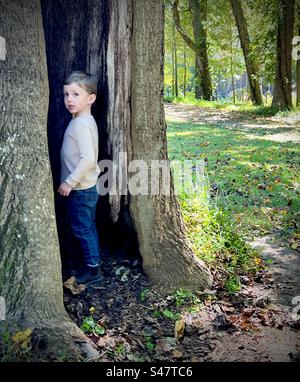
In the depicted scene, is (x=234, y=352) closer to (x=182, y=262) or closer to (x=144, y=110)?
(x=182, y=262)

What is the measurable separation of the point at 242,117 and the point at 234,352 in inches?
624

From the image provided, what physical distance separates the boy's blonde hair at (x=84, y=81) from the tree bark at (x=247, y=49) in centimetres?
1783

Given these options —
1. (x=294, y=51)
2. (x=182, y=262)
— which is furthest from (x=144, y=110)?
(x=294, y=51)

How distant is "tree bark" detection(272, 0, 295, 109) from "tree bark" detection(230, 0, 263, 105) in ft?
8.07

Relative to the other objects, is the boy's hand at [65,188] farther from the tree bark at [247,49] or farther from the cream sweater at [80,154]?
the tree bark at [247,49]

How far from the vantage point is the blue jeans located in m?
3.65

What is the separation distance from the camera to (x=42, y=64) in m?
3.09

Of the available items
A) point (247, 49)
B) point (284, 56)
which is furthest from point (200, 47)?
point (284, 56)

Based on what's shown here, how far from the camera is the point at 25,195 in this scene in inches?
116

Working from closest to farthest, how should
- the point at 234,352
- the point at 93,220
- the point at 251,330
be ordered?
the point at 234,352 → the point at 251,330 → the point at 93,220

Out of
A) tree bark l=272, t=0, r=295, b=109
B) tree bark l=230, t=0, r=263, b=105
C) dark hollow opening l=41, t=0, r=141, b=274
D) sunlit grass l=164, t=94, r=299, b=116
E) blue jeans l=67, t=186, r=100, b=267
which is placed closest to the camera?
dark hollow opening l=41, t=0, r=141, b=274

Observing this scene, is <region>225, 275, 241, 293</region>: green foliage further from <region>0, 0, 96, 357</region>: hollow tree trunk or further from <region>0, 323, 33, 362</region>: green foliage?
<region>0, 323, 33, 362</region>: green foliage

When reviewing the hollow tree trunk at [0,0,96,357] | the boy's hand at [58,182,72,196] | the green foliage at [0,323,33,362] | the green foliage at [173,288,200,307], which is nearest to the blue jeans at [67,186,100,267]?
the boy's hand at [58,182,72,196]

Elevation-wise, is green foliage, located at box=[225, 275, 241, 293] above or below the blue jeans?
below
